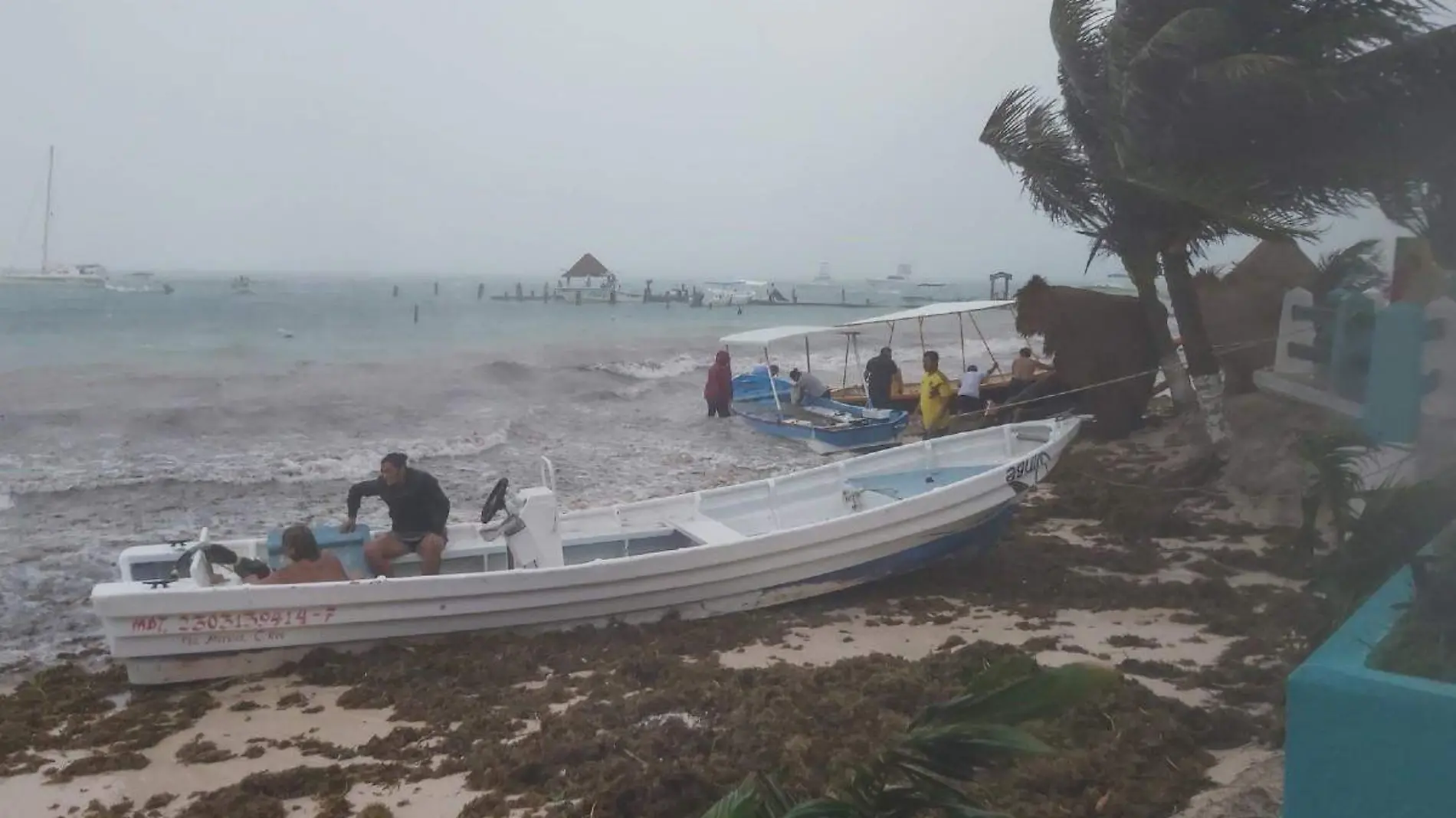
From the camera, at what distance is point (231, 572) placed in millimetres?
8438

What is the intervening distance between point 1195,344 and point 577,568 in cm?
831

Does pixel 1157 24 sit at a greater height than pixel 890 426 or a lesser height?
greater

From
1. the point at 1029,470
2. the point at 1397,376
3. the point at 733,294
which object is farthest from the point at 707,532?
the point at 733,294

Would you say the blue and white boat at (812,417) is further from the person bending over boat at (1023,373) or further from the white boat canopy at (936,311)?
the person bending over boat at (1023,373)

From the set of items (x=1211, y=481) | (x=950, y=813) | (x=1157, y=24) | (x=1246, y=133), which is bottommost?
(x=1211, y=481)

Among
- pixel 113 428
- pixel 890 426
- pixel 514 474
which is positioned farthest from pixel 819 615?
pixel 113 428

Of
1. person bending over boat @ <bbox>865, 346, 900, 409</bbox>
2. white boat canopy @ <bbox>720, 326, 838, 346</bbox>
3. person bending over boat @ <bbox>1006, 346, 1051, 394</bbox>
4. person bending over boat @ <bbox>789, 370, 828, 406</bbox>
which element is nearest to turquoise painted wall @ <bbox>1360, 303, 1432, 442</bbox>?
person bending over boat @ <bbox>1006, 346, 1051, 394</bbox>

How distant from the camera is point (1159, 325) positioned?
1445cm

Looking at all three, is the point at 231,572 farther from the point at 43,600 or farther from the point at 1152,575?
the point at 1152,575

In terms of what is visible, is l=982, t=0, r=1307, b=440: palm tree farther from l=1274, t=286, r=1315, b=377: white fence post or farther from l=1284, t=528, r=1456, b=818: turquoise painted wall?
l=1284, t=528, r=1456, b=818: turquoise painted wall

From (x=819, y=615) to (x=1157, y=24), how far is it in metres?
6.87

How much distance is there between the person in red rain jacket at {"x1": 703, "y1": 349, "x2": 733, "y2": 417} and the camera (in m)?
24.2

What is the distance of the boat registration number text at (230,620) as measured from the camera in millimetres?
7684

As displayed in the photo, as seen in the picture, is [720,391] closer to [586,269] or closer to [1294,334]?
[1294,334]
